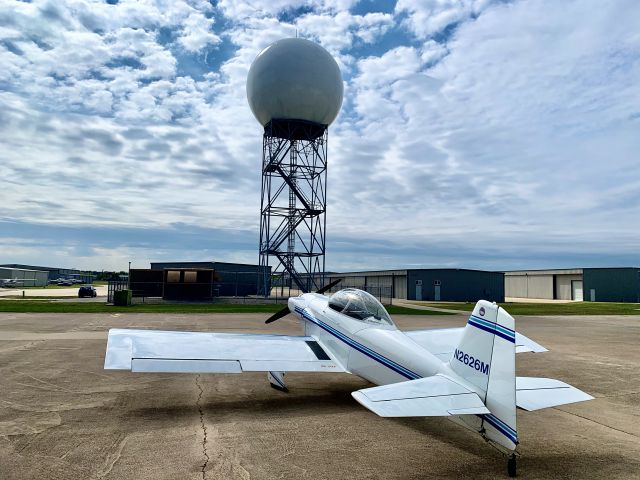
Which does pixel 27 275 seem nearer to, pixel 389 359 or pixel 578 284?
pixel 578 284

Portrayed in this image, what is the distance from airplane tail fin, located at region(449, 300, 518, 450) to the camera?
570 centimetres

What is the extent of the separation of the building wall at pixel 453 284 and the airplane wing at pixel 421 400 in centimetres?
4900

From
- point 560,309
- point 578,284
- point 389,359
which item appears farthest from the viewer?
point 578,284

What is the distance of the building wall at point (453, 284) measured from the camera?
53656 mm

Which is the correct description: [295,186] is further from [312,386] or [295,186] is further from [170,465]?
[170,465]

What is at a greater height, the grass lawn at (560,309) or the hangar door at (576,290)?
the hangar door at (576,290)

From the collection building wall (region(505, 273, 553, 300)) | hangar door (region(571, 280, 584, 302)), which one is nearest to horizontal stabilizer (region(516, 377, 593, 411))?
hangar door (region(571, 280, 584, 302))

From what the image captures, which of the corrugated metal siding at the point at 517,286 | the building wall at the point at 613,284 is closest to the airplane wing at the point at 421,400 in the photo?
the building wall at the point at 613,284

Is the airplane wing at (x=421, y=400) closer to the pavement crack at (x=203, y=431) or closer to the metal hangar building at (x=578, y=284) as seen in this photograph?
the pavement crack at (x=203, y=431)

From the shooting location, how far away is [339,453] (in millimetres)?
6398

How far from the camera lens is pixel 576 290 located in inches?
2493

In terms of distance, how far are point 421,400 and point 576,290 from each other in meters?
67.2

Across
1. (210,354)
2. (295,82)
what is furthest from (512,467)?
(295,82)

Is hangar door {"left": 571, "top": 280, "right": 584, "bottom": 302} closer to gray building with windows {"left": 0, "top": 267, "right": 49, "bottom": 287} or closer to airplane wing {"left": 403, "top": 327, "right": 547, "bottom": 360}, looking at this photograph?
airplane wing {"left": 403, "top": 327, "right": 547, "bottom": 360}
